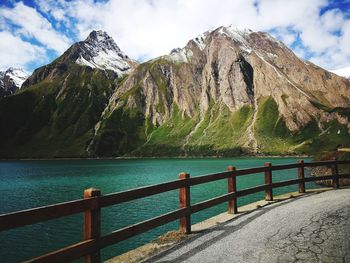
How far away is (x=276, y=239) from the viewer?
10.3 metres

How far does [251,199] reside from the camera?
129 ft

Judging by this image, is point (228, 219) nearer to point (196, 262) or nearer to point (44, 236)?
point (196, 262)

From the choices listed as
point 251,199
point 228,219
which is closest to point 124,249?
point 228,219

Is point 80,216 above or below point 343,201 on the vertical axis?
below

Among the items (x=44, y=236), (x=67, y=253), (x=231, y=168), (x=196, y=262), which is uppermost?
(x=231, y=168)

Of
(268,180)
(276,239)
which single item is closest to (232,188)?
(268,180)

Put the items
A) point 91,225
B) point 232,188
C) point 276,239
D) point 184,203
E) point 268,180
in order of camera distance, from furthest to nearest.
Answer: point 268,180
point 232,188
point 184,203
point 276,239
point 91,225

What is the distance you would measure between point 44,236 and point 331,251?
77.9 ft

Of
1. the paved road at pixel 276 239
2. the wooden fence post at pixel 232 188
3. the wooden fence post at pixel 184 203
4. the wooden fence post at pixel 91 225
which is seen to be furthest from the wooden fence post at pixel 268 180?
the wooden fence post at pixel 91 225

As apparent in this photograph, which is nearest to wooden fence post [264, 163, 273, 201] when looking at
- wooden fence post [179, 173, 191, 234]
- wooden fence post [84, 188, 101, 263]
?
wooden fence post [179, 173, 191, 234]

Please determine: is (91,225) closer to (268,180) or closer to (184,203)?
(184,203)

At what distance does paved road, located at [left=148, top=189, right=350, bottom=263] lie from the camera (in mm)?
8805

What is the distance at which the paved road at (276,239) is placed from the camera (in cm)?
880

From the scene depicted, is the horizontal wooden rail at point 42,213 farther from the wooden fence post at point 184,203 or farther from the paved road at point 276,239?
the wooden fence post at point 184,203
